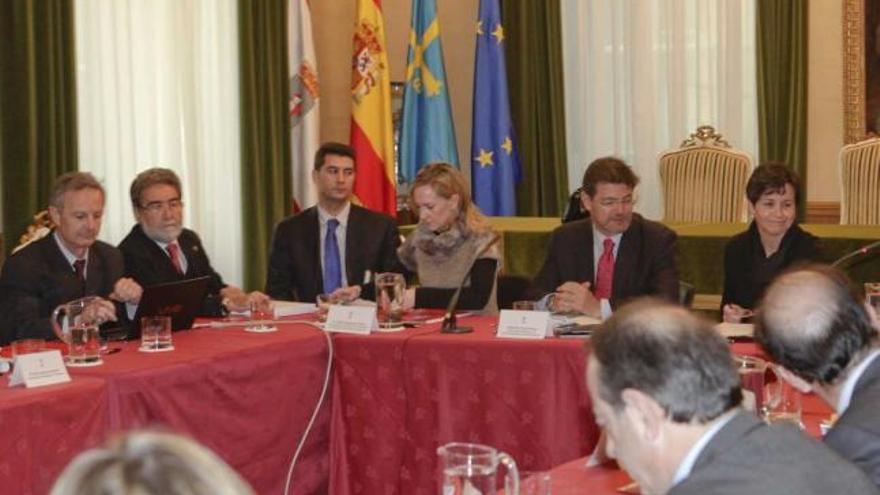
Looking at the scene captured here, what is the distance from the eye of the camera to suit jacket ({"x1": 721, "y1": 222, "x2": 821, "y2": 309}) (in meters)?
4.70

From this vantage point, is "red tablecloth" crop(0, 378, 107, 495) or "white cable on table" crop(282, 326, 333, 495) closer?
"red tablecloth" crop(0, 378, 107, 495)

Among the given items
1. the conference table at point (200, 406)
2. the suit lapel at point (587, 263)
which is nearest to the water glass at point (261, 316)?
the conference table at point (200, 406)

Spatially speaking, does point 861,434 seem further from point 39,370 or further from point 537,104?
point 537,104

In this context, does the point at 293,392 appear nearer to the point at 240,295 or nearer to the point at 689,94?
the point at 240,295

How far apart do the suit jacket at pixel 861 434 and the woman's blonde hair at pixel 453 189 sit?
9.17ft

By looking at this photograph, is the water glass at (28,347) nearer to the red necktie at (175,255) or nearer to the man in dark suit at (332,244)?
the red necktie at (175,255)

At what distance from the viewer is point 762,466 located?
1699mm

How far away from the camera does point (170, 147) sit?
24.0 feet

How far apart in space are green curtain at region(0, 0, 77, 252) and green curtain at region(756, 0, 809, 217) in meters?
4.45

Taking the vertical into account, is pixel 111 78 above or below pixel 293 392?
above

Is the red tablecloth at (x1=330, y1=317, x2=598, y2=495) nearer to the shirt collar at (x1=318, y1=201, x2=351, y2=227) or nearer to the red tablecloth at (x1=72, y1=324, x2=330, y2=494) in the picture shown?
the red tablecloth at (x1=72, y1=324, x2=330, y2=494)

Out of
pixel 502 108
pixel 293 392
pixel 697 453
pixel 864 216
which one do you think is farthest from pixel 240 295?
pixel 502 108

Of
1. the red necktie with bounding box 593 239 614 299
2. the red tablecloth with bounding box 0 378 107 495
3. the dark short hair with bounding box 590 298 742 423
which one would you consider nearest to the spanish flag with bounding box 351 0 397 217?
the red necktie with bounding box 593 239 614 299

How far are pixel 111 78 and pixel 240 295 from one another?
2.52 metres
